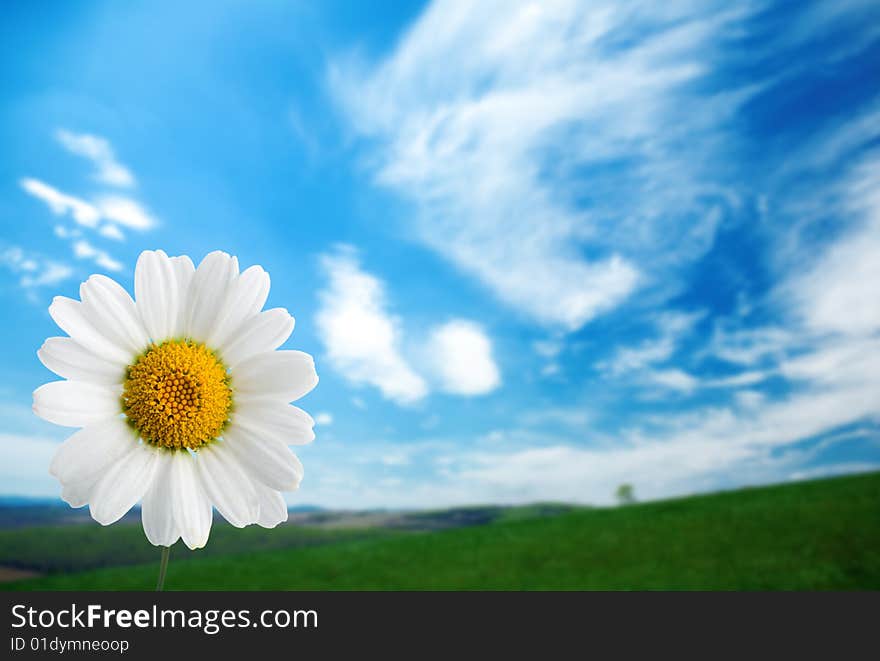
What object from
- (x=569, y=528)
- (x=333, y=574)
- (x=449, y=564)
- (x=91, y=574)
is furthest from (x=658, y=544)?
(x=91, y=574)

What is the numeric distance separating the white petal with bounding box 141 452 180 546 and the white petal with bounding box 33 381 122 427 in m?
0.12

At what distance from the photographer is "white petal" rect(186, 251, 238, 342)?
101 centimetres

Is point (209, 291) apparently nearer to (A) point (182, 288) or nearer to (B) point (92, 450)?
(A) point (182, 288)

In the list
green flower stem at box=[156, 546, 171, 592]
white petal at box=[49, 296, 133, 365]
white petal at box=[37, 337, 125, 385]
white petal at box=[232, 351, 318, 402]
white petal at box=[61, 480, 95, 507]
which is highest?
white petal at box=[49, 296, 133, 365]

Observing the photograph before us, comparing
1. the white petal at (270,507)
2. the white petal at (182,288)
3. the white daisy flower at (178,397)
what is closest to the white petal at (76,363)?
the white daisy flower at (178,397)

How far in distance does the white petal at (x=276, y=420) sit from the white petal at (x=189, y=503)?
0.09 metres

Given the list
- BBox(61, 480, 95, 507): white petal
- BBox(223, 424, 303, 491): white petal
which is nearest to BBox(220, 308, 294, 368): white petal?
BBox(223, 424, 303, 491): white petal

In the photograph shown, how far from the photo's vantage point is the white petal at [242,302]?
1.02 m

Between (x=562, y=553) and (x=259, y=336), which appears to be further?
(x=562, y=553)

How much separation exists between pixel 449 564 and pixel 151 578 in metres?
3.68

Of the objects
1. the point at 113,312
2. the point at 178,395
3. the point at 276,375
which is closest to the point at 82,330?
the point at 113,312

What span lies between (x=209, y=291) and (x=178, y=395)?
16 centimetres

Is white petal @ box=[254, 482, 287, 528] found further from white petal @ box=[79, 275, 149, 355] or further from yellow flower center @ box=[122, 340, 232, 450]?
white petal @ box=[79, 275, 149, 355]

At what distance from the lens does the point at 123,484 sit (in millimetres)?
963
